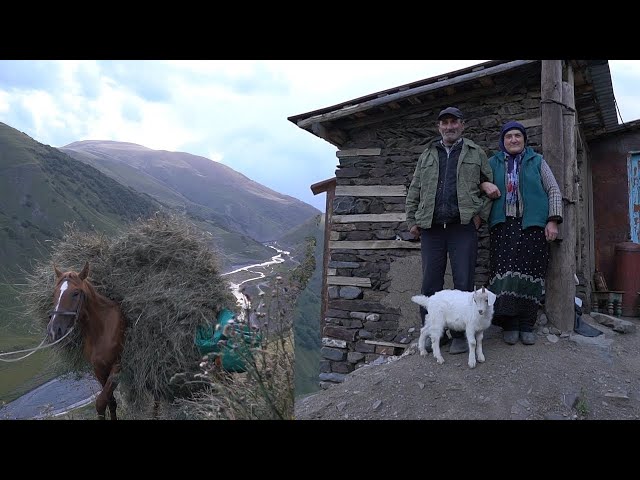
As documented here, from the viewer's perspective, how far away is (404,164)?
6105mm

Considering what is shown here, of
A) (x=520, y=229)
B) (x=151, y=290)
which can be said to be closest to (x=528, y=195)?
(x=520, y=229)

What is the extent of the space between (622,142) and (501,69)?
464cm

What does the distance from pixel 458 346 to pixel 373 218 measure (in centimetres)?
234

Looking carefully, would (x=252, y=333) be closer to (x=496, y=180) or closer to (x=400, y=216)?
(x=496, y=180)

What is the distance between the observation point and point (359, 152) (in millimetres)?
6375

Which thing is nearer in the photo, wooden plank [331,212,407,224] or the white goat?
the white goat

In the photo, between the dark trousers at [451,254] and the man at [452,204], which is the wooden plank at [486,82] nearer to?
the man at [452,204]

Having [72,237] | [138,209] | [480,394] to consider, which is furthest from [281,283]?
[138,209]

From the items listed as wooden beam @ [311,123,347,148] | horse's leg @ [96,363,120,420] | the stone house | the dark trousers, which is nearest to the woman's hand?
the dark trousers

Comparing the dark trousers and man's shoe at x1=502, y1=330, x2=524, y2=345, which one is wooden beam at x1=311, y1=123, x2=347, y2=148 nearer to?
the dark trousers

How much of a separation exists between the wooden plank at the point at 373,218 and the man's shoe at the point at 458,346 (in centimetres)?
202

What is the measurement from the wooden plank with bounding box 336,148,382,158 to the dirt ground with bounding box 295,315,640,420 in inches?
115

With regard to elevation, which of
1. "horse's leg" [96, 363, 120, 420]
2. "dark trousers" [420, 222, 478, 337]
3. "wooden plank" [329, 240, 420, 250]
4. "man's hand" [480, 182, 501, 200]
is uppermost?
"man's hand" [480, 182, 501, 200]

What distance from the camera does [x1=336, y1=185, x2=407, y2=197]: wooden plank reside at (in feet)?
20.0
